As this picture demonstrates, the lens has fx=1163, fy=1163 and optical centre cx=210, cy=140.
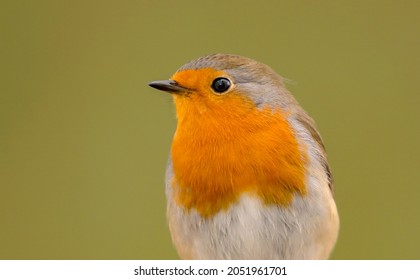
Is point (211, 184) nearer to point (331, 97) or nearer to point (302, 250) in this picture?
point (302, 250)

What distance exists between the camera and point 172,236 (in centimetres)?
657

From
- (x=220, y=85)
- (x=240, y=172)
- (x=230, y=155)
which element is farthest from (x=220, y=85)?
(x=240, y=172)

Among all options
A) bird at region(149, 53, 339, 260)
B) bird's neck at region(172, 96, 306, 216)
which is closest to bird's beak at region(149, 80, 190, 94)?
bird at region(149, 53, 339, 260)

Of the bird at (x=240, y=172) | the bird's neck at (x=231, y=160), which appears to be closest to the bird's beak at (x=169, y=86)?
the bird at (x=240, y=172)

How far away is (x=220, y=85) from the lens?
6312 mm

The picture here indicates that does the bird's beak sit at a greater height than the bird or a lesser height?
greater

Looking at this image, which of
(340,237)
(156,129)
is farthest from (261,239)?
(156,129)

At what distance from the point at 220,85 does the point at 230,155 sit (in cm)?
43

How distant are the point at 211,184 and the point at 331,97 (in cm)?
208

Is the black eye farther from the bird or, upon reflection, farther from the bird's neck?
the bird's neck

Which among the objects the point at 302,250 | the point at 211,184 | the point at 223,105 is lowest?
the point at 302,250

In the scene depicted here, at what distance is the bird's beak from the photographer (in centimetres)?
625

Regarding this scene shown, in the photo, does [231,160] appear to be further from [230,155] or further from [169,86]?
[169,86]

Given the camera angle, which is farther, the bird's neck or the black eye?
the black eye
